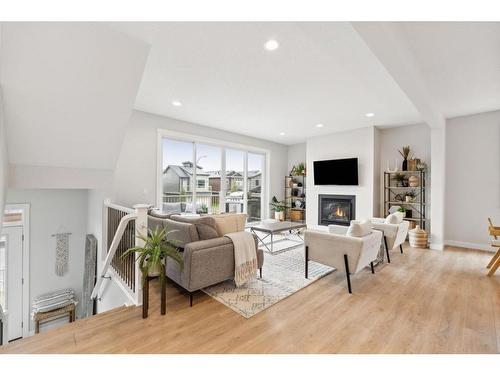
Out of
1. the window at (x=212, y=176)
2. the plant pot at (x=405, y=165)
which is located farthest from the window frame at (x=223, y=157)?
the plant pot at (x=405, y=165)

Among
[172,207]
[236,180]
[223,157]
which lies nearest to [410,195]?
[236,180]

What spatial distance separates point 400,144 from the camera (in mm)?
5617

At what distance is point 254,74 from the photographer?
3.01 m

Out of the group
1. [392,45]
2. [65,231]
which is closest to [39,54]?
[392,45]

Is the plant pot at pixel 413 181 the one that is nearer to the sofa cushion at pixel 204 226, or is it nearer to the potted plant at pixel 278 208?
the potted plant at pixel 278 208

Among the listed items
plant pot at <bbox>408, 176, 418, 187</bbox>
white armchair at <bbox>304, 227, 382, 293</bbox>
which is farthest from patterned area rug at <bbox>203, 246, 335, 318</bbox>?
plant pot at <bbox>408, 176, 418, 187</bbox>

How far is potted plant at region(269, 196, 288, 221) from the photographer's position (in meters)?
7.09

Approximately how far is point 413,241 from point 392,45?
170 inches

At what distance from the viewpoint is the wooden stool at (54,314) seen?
3.87 metres

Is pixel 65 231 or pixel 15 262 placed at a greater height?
pixel 65 231

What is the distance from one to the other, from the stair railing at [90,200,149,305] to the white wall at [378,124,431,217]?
5.57 meters

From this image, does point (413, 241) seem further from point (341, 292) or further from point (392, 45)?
point (392, 45)

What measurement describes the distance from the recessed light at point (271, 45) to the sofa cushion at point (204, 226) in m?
2.03
